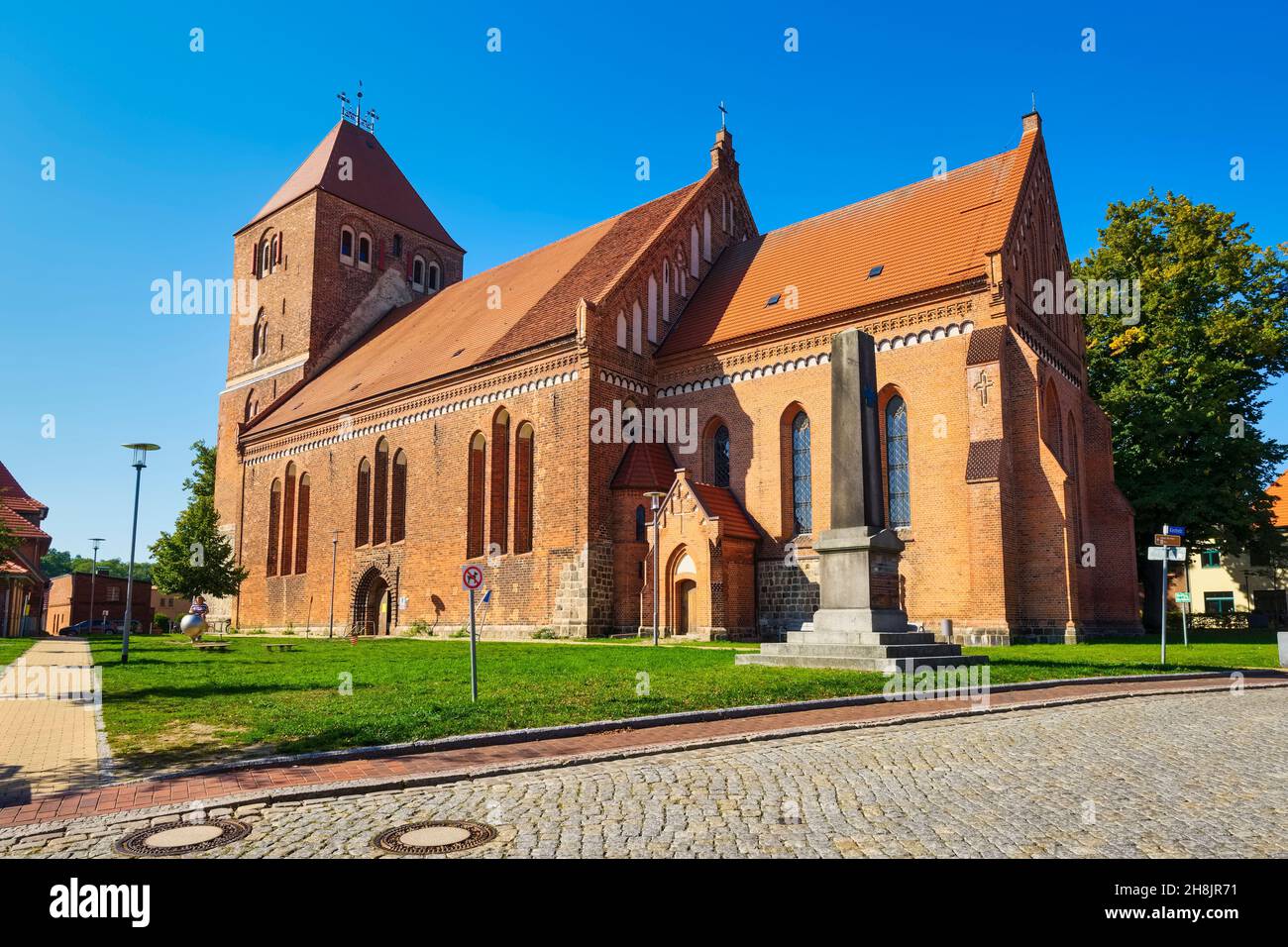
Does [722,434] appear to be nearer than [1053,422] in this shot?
No

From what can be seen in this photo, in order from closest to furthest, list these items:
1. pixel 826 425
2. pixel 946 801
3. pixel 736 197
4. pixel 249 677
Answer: pixel 946 801
pixel 249 677
pixel 826 425
pixel 736 197

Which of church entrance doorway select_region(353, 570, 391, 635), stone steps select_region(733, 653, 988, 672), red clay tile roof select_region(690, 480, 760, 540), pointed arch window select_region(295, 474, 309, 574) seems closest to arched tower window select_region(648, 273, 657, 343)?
red clay tile roof select_region(690, 480, 760, 540)

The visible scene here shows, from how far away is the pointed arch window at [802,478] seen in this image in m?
25.6

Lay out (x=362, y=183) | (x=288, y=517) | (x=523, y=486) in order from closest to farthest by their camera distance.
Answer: (x=523, y=486) → (x=288, y=517) → (x=362, y=183)

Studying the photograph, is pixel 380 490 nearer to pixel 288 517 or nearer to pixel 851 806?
pixel 288 517

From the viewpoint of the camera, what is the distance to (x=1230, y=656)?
1880cm

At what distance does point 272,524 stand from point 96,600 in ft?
118

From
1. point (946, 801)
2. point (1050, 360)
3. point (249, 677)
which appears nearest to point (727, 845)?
point (946, 801)

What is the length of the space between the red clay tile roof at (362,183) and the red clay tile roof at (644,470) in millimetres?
24401

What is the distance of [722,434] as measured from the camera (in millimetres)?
27938

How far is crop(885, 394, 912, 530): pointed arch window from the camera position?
2377 centimetres

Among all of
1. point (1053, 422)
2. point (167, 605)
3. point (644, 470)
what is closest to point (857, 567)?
point (644, 470)

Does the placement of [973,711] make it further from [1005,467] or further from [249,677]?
[1005,467]

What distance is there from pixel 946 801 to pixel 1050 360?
22.2 metres
